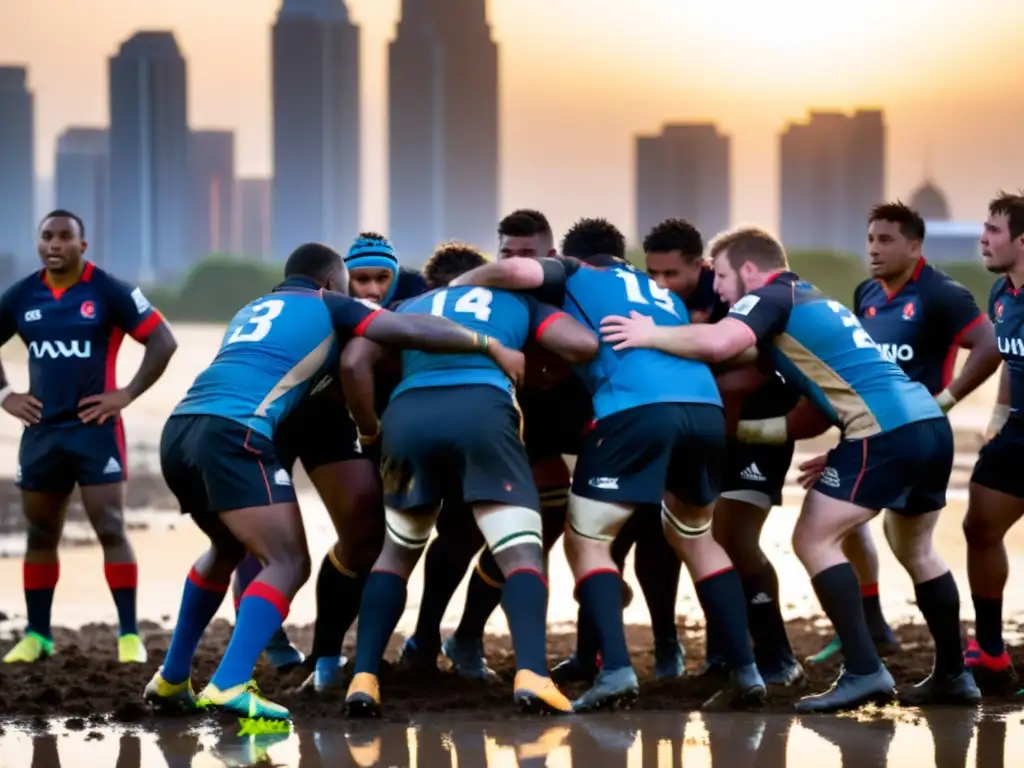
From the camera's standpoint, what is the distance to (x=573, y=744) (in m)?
5.91

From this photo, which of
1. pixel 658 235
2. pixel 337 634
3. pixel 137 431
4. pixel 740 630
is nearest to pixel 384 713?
pixel 337 634

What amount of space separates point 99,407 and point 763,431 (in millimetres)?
3733

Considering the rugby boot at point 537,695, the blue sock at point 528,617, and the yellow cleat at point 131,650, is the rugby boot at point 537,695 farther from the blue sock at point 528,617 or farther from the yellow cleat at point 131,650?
the yellow cleat at point 131,650

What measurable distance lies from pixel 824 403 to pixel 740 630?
3.55 ft

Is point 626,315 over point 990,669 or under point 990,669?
over

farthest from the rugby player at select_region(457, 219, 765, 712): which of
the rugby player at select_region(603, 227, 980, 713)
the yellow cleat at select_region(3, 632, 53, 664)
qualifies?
the yellow cleat at select_region(3, 632, 53, 664)

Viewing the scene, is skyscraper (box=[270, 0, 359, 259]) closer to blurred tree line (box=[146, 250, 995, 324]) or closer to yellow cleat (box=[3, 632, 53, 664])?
blurred tree line (box=[146, 250, 995, 324])

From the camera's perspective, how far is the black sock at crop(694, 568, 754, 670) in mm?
6766

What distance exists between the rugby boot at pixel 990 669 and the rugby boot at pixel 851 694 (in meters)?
0.89

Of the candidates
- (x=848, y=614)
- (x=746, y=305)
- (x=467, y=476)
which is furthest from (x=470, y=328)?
(x=848, y=614)

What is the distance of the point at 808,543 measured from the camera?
6.83 m

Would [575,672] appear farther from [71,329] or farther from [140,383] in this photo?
[71,329]

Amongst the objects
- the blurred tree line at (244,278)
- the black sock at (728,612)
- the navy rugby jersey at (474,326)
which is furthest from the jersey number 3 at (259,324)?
the blurred tree line at (244,278)

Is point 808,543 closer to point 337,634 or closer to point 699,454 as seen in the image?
point 699,454
